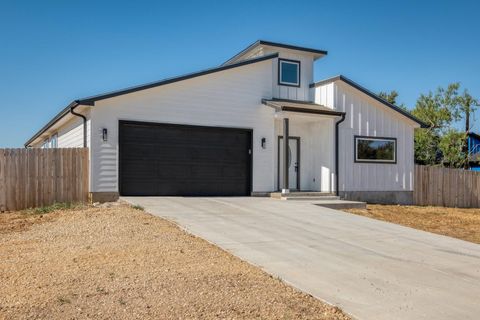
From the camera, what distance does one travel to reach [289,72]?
16.6m

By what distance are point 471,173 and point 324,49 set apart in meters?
9.44

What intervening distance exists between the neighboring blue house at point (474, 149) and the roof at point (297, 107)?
21.4m

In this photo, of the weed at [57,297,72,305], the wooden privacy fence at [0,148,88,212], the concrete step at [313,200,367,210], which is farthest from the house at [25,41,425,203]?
the weed at [57,297,72,305]

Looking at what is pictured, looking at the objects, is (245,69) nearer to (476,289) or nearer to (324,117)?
(324,117)

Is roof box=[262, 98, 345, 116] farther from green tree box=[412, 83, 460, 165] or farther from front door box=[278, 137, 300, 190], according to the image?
green tree box=[412, 83, 460, 165]

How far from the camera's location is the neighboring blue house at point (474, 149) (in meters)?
32.8

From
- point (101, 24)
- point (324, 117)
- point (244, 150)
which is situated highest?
point (101, 24)

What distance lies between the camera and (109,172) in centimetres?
1308

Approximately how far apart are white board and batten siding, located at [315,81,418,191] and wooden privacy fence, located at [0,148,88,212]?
29.7ft

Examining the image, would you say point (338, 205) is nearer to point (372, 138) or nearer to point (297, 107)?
point (297, 107)

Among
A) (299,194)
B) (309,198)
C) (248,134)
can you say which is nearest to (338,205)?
(309,198)

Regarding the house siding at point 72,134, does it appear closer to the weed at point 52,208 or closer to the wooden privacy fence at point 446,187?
the weed at point 52,208

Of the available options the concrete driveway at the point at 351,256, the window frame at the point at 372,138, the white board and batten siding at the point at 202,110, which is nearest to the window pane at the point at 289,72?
the white board and batten siding at the point at 202,110

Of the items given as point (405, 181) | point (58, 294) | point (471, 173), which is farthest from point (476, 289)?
point (471, 173)
